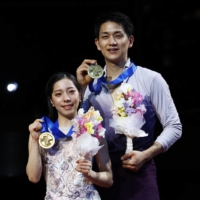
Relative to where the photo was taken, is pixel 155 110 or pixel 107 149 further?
pixel 155 110

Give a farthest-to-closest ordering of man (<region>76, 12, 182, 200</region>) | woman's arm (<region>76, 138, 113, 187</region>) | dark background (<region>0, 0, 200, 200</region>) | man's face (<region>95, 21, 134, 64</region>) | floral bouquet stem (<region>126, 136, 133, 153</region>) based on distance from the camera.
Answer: dark background (<region>0, 0, 200, 200</region>) < man's face (<region>95, 21, 134, 64</region>) < man (<region>76, 12, 182, 200</region>) < floral bouquet stem (<region>126, 136, 133, 153</region>) < woman's arm (<region>76, 138, 113, 187</region>)

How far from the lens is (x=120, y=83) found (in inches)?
132

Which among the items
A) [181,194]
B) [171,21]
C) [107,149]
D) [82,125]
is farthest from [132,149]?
[171,21]

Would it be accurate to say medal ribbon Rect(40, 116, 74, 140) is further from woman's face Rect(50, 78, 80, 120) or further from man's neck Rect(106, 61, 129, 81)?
man's neck Rect(106, 61, 129, 81)

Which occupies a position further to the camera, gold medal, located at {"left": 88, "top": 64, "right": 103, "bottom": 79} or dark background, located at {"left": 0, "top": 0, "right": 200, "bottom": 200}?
dark background, located at {"left": 0, "top": 0, "right": 200, "bottom": 200}

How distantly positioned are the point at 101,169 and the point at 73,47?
2672 mm

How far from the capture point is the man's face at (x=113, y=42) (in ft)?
10.9

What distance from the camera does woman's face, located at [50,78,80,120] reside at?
123 inches

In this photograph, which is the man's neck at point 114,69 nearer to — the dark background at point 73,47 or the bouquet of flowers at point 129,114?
the bouquet of flowers at point 129,114

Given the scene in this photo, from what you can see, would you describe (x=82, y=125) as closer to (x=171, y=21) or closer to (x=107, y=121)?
(x=107, y=121)

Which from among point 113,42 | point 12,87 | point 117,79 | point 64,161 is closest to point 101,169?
point 64,161

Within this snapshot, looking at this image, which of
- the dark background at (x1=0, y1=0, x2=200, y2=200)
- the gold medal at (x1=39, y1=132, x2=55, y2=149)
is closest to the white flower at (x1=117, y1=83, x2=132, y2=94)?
the gold medal at (x1=39, y1=132, x2=55, y2=149)

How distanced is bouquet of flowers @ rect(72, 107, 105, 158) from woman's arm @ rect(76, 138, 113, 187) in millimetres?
70

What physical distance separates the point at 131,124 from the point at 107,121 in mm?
279
